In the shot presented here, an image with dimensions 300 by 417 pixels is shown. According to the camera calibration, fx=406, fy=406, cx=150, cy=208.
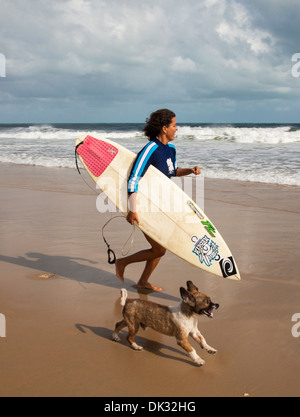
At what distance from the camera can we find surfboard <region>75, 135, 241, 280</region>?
3.62 meters

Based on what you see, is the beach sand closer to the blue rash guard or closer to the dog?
the dog

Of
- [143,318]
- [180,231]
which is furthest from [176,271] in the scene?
[143,318]

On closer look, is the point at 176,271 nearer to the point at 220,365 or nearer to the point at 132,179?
the point at 132,179

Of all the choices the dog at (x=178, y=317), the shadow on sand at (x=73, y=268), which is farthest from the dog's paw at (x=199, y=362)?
the shadow on sand at (x=73, y=268)

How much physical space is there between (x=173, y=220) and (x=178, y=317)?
1.27 m

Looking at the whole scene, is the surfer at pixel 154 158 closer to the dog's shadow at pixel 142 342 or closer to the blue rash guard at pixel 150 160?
the blue rash guard at pixel 150 160

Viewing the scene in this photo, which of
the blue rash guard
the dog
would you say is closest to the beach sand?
the dog

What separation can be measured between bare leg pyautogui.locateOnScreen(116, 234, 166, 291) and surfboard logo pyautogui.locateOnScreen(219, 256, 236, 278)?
0.56 metres

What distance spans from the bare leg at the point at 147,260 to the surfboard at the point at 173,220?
104 millimetres

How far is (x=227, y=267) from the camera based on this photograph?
11.7 feet

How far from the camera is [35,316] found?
3174mm

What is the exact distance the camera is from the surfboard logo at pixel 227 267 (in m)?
3.54
